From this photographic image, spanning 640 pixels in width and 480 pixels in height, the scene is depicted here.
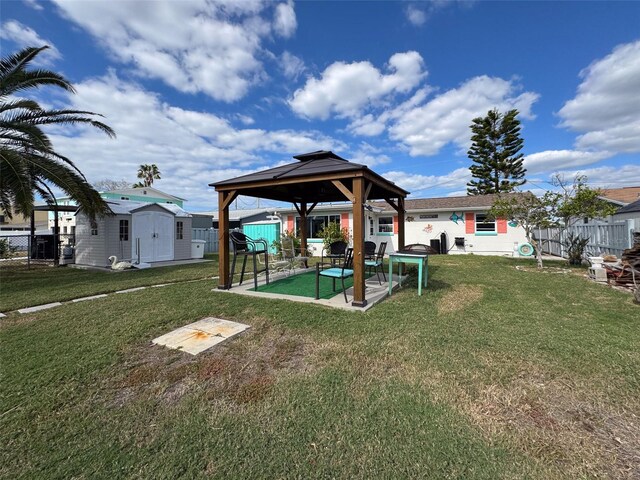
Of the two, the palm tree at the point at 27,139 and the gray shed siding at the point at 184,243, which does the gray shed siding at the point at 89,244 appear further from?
the palm tree at the point at 27,139

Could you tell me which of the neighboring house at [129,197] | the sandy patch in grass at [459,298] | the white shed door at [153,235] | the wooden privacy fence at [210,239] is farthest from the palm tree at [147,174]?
the sandy patch in grass at [459,298]

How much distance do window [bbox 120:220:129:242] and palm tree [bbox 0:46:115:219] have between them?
2.84 m

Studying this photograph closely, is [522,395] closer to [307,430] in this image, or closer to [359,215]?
[307,430]

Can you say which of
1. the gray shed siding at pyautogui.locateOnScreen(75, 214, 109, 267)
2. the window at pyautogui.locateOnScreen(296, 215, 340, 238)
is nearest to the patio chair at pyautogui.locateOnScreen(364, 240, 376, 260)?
the window at pyautogui.locateOnScreen(296, 215, 340, 238)

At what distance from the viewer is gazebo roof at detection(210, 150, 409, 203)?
5.00 meters

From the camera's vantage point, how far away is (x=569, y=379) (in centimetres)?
257

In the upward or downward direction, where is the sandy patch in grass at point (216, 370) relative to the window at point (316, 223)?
downward

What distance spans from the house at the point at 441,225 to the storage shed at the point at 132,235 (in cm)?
610

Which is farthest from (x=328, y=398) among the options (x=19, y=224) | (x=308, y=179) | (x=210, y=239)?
(x=19, y=224)

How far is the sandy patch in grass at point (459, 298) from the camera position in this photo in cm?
484

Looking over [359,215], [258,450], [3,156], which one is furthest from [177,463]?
[3,156]

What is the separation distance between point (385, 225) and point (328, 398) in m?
14.1

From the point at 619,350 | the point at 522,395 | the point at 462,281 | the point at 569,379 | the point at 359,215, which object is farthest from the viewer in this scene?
the point at 462,281

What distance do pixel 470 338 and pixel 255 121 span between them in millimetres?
13160
